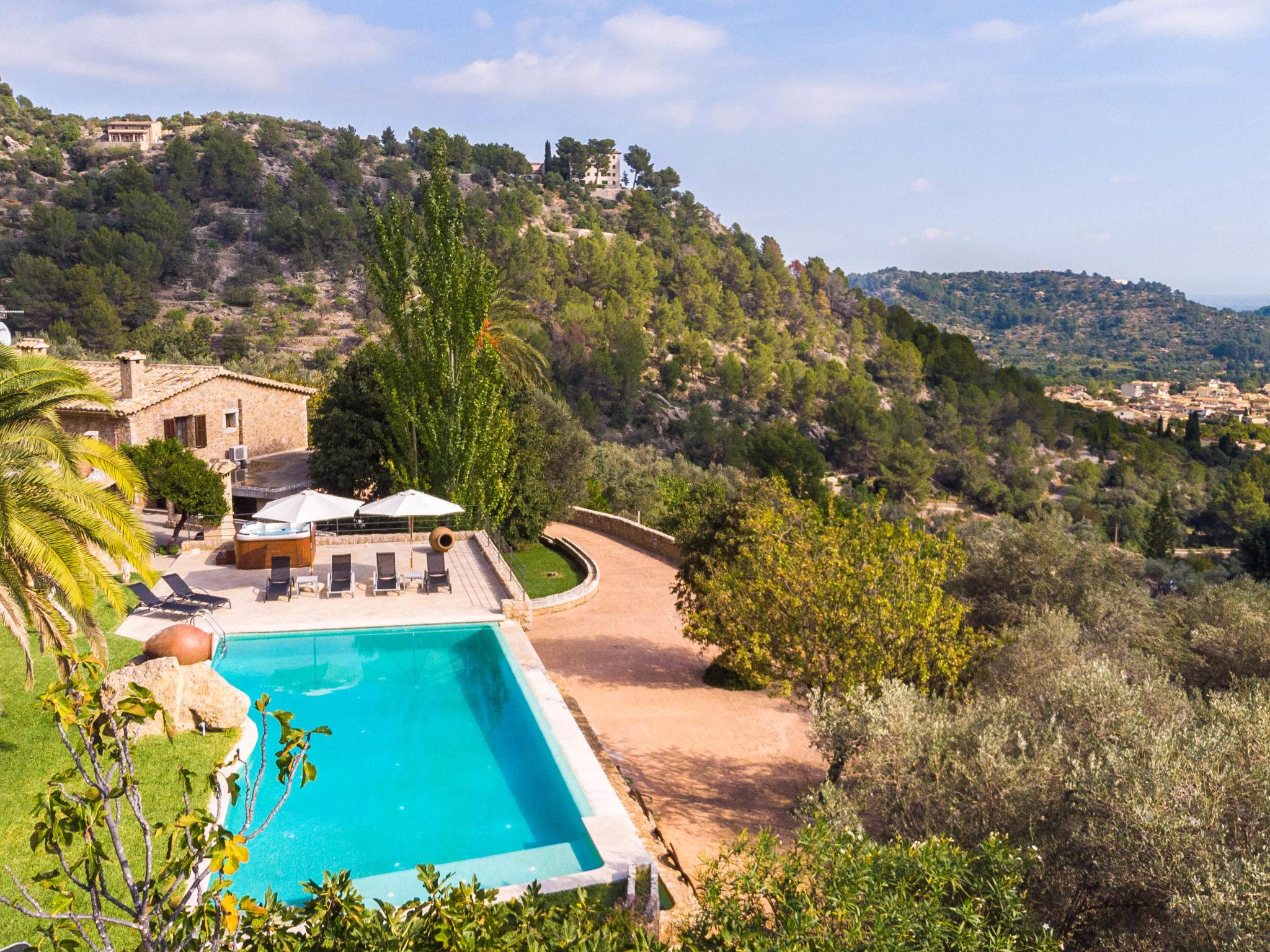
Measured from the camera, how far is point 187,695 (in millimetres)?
9109

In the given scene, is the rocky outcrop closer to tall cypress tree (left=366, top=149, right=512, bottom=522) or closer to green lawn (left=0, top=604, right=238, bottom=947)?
green lawn (left=0, top=604, right=238, bottom=947)

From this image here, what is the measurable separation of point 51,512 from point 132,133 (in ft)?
321

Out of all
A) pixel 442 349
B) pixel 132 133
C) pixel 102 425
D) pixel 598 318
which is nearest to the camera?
pixel 442 349

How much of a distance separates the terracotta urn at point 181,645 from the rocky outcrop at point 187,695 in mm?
555

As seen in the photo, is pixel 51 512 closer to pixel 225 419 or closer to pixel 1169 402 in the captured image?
pixel 225 419

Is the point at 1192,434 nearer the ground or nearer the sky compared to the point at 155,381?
nearer the ground

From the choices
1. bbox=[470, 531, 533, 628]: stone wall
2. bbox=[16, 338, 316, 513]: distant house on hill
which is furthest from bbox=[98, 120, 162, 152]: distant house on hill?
bbox=[470, 531, 533, 628]: stone wall

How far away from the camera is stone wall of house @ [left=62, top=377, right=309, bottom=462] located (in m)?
21.0

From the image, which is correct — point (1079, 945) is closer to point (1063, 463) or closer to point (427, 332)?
point (427, 332)

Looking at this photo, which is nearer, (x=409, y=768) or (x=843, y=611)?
(x=409, y=768)

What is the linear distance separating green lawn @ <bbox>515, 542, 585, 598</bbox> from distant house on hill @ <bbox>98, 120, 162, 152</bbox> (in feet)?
269

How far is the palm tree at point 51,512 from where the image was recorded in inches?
308

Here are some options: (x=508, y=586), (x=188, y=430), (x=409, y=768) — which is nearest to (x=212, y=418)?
(x=188, y=430)

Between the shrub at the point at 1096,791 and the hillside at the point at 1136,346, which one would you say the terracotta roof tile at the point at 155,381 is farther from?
the hillside at the point at 1136,346
